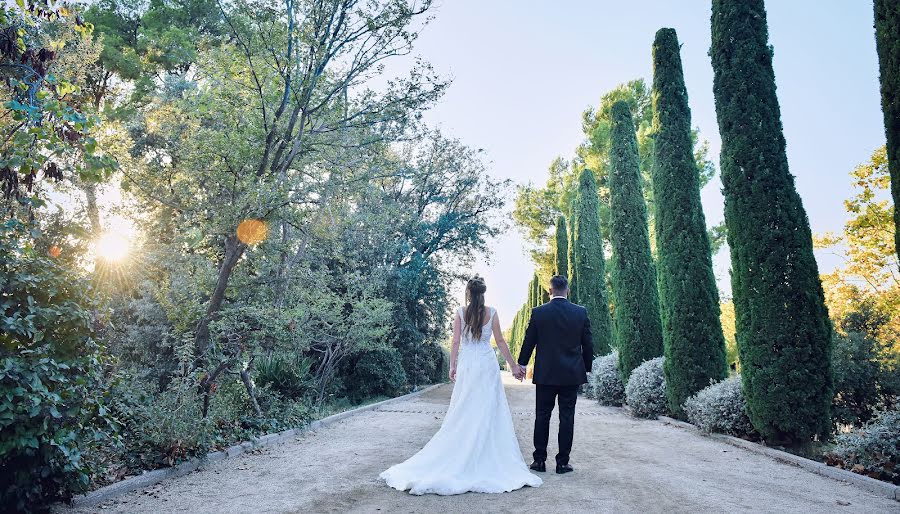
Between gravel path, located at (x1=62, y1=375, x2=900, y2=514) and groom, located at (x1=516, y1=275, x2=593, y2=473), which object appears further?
groom, located at (x1=516, y1=275, x2=593, y2=473)

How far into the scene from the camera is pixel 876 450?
539 centimetres

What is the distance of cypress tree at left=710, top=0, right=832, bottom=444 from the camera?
23.7 feet

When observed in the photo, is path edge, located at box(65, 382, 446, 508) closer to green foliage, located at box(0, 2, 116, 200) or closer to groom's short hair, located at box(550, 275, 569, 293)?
green foliage, located at box(0, 2, 116, 200)

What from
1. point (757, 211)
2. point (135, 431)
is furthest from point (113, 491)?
point (757, 211)

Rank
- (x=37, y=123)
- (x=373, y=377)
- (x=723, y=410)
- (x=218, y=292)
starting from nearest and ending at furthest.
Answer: (x=37, y=123) → (x=723, y=410) → (x=218, y=292) → (x=373, y=377)

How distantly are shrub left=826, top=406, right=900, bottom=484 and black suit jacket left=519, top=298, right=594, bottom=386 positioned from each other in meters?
2.80

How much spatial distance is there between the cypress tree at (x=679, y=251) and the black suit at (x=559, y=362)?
567 centimetres

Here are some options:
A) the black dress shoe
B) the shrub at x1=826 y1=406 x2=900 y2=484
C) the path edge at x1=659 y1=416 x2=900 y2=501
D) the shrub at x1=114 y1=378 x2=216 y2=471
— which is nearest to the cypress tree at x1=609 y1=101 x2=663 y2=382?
the path edge at x1=659 y1=416 x2=900 y2=501

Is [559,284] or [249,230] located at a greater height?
[249,230]

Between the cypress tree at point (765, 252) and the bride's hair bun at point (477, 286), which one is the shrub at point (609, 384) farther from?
the bride's hair bun at point (477, 286)

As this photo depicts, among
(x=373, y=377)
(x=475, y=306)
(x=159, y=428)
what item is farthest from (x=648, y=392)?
(x=159, y=428)

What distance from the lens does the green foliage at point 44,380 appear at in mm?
3656

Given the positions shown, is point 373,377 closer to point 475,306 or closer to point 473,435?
point 475,306

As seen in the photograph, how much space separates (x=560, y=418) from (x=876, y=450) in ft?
10.2
